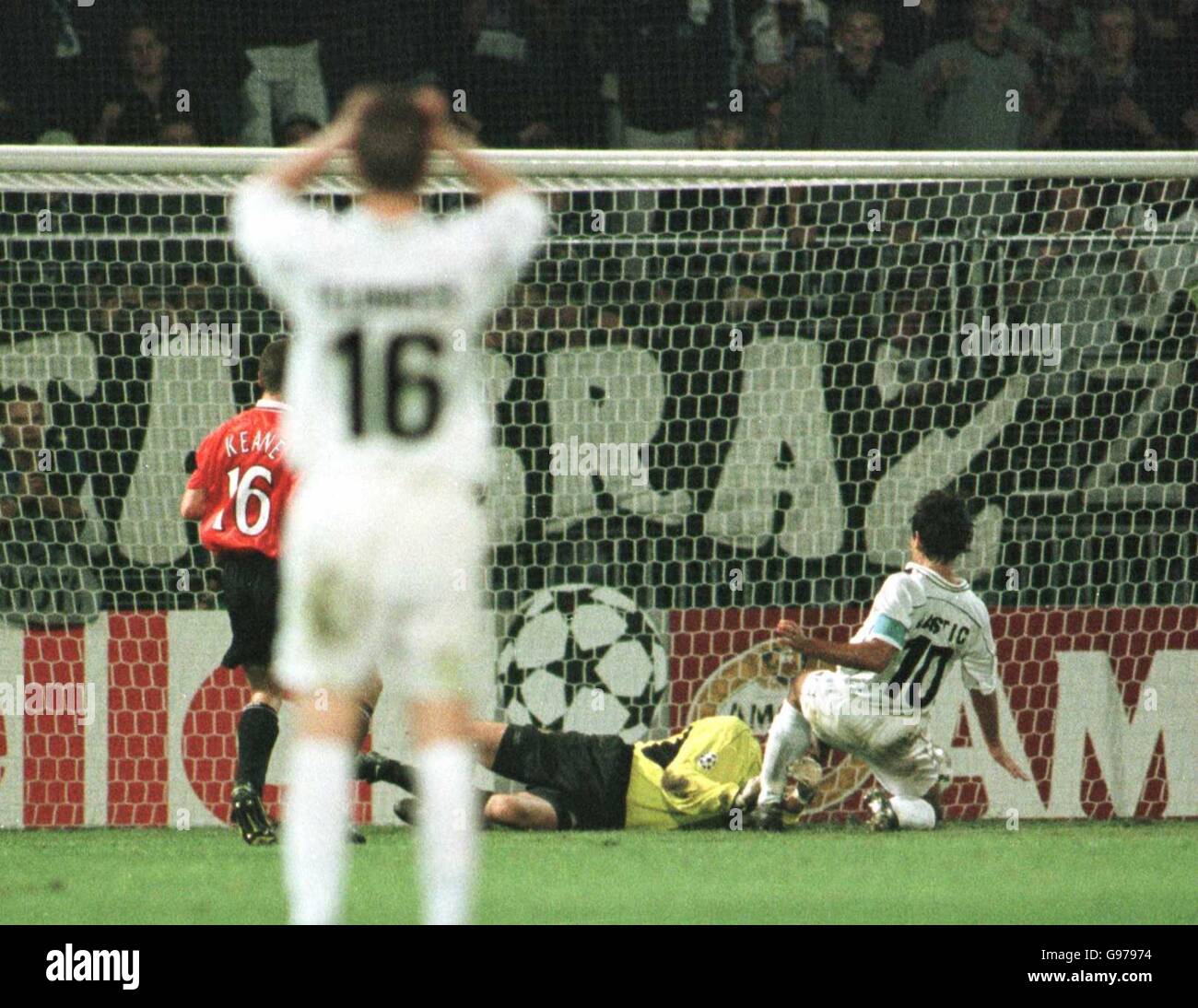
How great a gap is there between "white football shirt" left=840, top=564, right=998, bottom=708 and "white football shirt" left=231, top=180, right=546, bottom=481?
3.36 meters

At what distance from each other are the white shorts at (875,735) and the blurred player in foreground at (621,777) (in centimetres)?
21

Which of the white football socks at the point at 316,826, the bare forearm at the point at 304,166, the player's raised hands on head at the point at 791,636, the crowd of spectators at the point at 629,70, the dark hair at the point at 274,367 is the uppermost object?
the crowd of spectators at the point at 629,70

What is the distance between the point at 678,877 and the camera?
567cm

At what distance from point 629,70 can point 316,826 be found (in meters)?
5.65

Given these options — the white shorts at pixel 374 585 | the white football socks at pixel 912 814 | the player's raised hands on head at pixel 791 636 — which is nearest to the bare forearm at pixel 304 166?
the white shorts at pixel 374 585

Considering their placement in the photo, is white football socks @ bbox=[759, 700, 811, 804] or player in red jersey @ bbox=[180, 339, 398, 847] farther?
white football socks @ bbox=[759, 700, 811, 804]

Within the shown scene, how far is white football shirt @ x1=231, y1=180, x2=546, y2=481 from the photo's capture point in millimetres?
3629

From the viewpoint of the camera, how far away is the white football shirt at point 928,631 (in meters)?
6.77

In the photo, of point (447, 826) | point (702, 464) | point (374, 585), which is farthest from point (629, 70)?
point (447, 826)

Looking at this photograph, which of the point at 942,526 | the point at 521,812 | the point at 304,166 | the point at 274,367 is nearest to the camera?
the point at 304,166

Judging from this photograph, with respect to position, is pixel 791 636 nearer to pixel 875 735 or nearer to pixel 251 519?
pixel 875 735

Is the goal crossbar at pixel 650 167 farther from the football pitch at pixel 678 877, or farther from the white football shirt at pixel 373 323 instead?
the white football shirt at pixel 373 323


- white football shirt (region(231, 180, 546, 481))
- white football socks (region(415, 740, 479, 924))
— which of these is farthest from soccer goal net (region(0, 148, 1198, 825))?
white football socks (region(415, 740, 479, 924))

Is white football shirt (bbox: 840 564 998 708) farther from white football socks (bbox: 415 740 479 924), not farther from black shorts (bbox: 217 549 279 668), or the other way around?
white football socks (bbox: 415 740 479 924)
